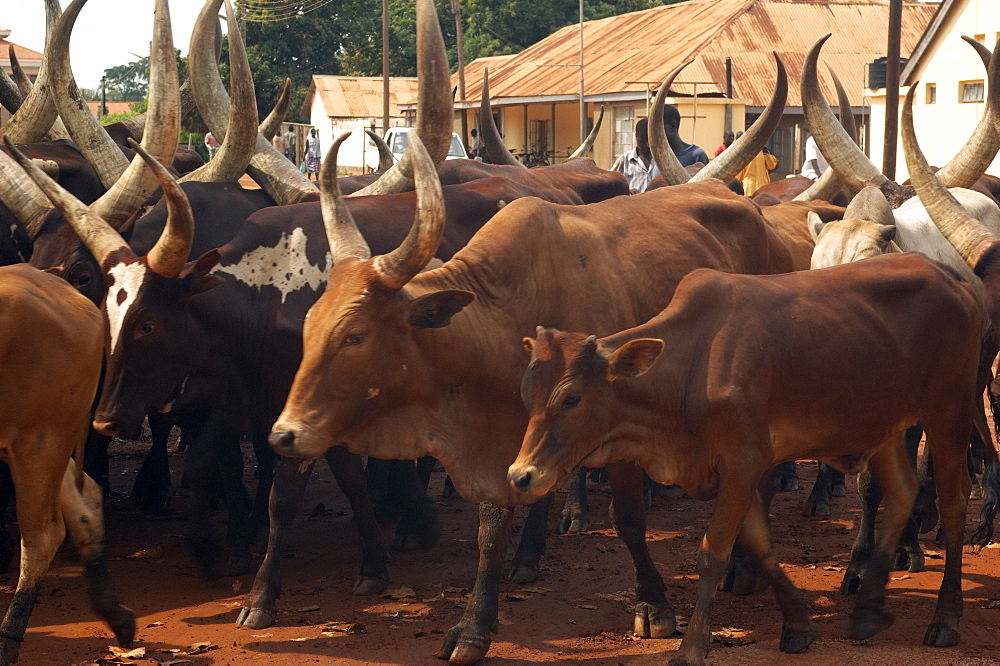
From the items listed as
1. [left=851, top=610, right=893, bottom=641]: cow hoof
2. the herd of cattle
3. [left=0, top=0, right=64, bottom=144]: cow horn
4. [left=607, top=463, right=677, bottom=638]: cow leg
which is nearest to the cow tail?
the herd of cattle

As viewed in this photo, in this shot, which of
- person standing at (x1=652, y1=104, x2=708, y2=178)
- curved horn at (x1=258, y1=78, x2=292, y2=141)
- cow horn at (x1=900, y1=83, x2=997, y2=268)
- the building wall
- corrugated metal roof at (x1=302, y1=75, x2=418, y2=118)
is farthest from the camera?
corrugated metal roof at (x1=302, y1=75, x2=418, y2=118)

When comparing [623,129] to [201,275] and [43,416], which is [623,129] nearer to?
[201,275]

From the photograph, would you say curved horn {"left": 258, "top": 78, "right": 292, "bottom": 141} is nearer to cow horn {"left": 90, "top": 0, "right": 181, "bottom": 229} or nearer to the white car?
cow horn {"left": 90, "top": 0, "right": 181, "bottom": 229}

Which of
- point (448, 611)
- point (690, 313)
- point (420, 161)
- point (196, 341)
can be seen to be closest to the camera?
point (690, 313)

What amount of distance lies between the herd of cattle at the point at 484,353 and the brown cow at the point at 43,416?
0.4 inches

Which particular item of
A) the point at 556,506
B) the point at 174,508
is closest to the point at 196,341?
the point at 174,508

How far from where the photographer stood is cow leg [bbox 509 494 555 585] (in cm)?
558

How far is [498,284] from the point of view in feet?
16.5

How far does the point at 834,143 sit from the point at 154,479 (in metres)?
4.34

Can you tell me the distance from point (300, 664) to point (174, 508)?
9.06 feet

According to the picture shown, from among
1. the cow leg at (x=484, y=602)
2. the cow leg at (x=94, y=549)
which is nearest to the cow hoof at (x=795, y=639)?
the cow leg at (x=484, y=602)

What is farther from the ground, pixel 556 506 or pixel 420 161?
pixel 420 161

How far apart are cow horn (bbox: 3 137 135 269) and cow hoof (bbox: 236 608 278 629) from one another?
5.47ft

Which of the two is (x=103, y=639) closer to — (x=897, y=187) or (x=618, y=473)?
(x=618, y=473)
